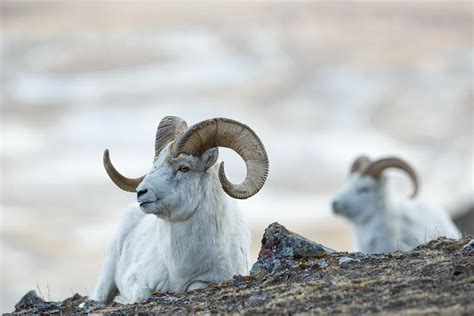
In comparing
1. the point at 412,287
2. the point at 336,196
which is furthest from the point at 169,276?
the point at 336,196

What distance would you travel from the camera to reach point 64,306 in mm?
13742

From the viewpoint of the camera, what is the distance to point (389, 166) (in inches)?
1083

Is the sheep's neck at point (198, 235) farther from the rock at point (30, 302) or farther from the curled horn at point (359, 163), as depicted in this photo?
the curled horn at point (359, 163)

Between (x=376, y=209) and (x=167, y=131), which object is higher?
(x=376, y=209)

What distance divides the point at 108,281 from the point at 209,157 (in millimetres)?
2851

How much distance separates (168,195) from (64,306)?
1757 millimetres

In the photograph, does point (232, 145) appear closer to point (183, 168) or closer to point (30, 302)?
point (183, 168)

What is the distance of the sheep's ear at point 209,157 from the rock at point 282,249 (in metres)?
1.40

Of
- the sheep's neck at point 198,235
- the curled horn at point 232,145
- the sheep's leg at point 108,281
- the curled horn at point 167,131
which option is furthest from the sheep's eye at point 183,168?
the sheep's leg at point 108,281

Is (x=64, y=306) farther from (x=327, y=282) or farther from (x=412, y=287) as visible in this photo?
(x=412, y=287)

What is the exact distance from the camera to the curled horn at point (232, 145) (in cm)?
1378

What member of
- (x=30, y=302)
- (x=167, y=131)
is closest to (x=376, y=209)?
(x=167, y=131)

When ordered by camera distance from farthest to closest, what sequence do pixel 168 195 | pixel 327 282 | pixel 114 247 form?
pixel 114 247 → pixel 168 195 → pixel 327 282

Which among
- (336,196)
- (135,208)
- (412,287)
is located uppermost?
(336,196)
